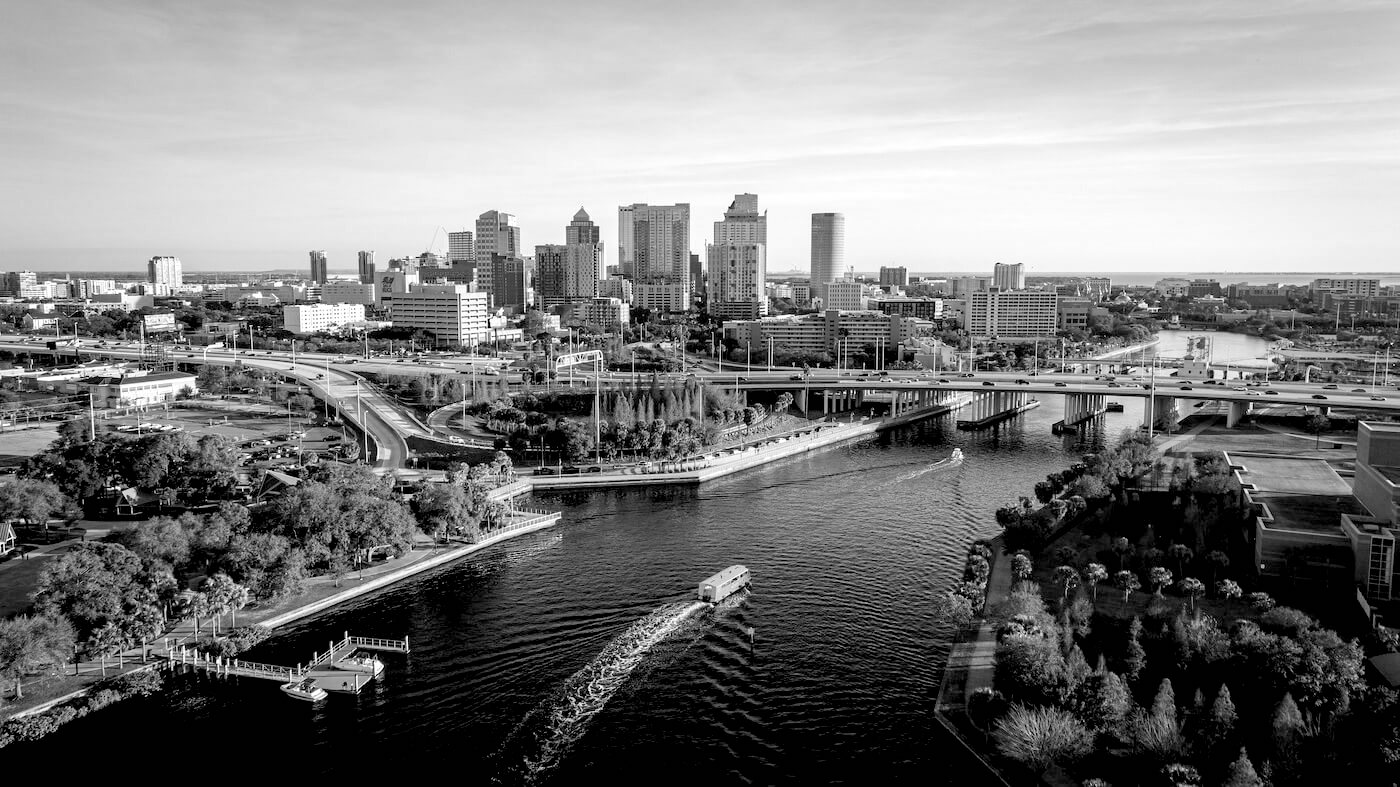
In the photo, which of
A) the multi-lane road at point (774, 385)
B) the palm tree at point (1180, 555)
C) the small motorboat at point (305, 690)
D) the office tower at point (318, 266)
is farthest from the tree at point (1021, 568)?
the office tower at point (318, 266)

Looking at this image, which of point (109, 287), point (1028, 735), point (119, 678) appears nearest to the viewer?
point (1028, 735)

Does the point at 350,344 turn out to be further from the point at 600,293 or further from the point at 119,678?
the point at 119,678

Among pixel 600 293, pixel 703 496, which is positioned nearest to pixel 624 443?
pixel 703 496

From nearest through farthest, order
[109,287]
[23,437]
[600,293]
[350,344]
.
Result: [23,437] → [350,344] → [600,293] → [109,287]

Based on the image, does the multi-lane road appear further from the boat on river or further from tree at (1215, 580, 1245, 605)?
tree at (1215, 580, 1245, 605)

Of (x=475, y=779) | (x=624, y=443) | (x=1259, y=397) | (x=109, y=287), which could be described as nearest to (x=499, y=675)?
(x=475, y=779)

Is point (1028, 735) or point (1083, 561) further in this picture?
point (1083, 561)
